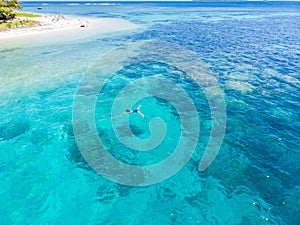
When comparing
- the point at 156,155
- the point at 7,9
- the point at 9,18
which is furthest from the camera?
the point at 9,18

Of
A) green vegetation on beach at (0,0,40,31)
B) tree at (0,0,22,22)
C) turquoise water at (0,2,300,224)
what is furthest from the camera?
tree at (0,0,22,22)

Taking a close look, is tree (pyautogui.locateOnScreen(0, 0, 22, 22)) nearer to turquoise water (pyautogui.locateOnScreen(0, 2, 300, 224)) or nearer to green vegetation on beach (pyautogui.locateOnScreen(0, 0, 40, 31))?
green vegetation on beach (pyautogui.locateOnScreen(0, 0, 40, 31))

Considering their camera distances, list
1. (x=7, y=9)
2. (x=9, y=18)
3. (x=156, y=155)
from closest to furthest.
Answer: (x=156, y=155) → (x=7, y=9) → (x=9, y=18)

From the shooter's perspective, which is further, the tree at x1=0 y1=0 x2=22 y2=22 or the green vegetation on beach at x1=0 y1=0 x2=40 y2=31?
the tree at x1=0 y1=0 x2=22 y2=22

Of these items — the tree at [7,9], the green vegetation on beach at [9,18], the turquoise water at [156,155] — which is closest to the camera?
the turquoise water at [156,155]

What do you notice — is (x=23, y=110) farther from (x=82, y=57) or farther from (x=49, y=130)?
(x=82, y=57)

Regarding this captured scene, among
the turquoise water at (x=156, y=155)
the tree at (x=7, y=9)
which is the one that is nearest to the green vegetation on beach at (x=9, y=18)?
the tree at (x=7, y=9)

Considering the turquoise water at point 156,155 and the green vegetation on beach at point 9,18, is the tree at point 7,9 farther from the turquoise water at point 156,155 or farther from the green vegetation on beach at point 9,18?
the turquoise water at point 156,155

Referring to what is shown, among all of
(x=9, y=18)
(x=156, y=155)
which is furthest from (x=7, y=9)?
(x=156, y=155)

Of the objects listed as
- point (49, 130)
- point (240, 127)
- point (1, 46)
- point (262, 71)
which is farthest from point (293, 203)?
point (1, 46)

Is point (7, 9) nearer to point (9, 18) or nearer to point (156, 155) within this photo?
→ point (9, 18)

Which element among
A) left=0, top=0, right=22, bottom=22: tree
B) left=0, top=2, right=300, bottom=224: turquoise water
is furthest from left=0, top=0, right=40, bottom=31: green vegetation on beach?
left=0, top=2, right=300, bottom=224: turquoise water
